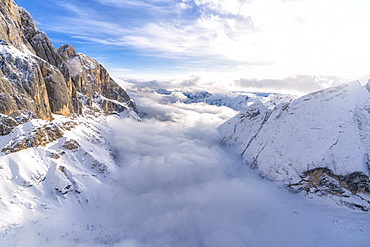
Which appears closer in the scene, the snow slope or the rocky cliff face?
the snow slope

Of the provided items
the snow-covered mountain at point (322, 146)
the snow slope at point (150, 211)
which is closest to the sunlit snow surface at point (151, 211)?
the snow slope at point (150, 211)

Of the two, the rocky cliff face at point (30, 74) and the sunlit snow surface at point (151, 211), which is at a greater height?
the rocky cliff face at point (30, 74)

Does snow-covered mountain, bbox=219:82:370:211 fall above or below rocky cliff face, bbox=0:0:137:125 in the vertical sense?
below

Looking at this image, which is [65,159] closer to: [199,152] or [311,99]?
[199,152]

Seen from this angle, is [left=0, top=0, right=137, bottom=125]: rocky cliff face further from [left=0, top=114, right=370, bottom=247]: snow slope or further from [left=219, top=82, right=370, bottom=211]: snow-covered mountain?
[left=219, top=82, right=370, bottom=211]: snow-covered mountain

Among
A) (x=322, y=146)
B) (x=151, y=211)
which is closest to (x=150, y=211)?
(x=151, y=211)

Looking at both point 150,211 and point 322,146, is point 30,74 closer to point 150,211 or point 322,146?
point 150,211

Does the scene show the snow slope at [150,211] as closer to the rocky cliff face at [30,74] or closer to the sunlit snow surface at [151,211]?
the sunlit snow surface at [151,211]

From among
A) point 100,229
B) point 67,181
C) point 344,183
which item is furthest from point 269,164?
point 67,181

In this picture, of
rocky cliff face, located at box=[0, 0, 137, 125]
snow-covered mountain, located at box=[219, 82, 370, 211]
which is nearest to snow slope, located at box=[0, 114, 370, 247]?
snow-covered mountain, located at box=[219, 82, 370, 211]
